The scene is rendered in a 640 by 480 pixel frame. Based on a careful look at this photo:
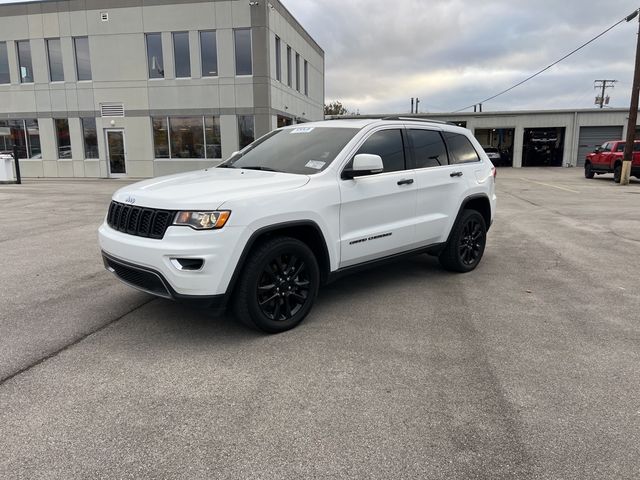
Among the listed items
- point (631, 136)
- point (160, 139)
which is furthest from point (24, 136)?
point (631, 136)

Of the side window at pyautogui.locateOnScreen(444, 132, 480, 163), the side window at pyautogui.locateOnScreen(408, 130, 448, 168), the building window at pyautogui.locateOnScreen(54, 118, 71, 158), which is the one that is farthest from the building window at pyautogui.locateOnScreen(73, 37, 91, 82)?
the side window at pyautogui.locateOnScreen(408, 130, 448, 168)

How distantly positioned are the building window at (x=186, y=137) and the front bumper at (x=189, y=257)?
21459mm

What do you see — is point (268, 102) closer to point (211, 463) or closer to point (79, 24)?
point (79, 24)

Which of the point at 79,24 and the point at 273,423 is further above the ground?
the point at 79,24

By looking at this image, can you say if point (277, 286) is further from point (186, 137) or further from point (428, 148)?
point (186, 137)

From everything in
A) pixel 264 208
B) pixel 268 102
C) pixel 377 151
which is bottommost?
pixel 264 208

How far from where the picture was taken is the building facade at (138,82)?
2342cm

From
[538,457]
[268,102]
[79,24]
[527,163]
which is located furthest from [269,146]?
[527,163]

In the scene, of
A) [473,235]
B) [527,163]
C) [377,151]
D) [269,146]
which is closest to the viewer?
[377,151]

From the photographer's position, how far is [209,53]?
23766 mm

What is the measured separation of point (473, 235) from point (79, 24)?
24866 millimetres

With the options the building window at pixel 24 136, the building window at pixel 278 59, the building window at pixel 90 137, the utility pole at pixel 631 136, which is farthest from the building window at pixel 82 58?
the utility pole at pixel 631 136

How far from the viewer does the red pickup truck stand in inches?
868

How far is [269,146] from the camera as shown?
5527 millimetres
